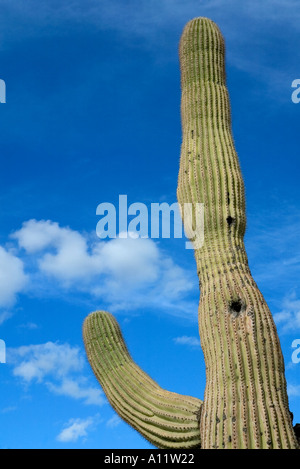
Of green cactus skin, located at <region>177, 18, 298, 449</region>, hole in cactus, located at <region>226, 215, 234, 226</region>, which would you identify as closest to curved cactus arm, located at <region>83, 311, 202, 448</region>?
green cactus skin, located at <region>177, 18, 298, 449</region>

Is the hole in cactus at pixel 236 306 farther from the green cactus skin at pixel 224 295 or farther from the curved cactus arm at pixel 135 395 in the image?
the curved cactus arm at pixel 135 395

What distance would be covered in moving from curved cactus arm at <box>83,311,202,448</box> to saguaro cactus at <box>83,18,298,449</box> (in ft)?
0.04

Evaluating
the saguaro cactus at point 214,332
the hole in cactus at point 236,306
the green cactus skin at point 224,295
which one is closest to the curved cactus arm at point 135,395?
the saguaro cactus at point 214,332

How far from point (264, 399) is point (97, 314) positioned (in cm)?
297

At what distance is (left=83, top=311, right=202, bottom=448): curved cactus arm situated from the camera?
7.18 meters

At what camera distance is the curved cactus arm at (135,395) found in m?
7.18

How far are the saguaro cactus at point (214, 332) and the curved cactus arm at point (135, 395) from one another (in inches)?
0.5

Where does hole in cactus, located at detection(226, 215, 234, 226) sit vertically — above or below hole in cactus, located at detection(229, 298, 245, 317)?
above

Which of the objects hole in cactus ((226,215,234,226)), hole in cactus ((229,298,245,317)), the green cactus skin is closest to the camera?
the green cactus skin

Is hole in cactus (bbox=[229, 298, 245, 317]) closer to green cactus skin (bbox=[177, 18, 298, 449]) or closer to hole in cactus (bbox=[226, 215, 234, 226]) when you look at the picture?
green cactus skin (bbox=[177, 18, 298, 449])

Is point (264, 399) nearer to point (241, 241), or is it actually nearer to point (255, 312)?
point (255, 312)

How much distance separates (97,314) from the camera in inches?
344
